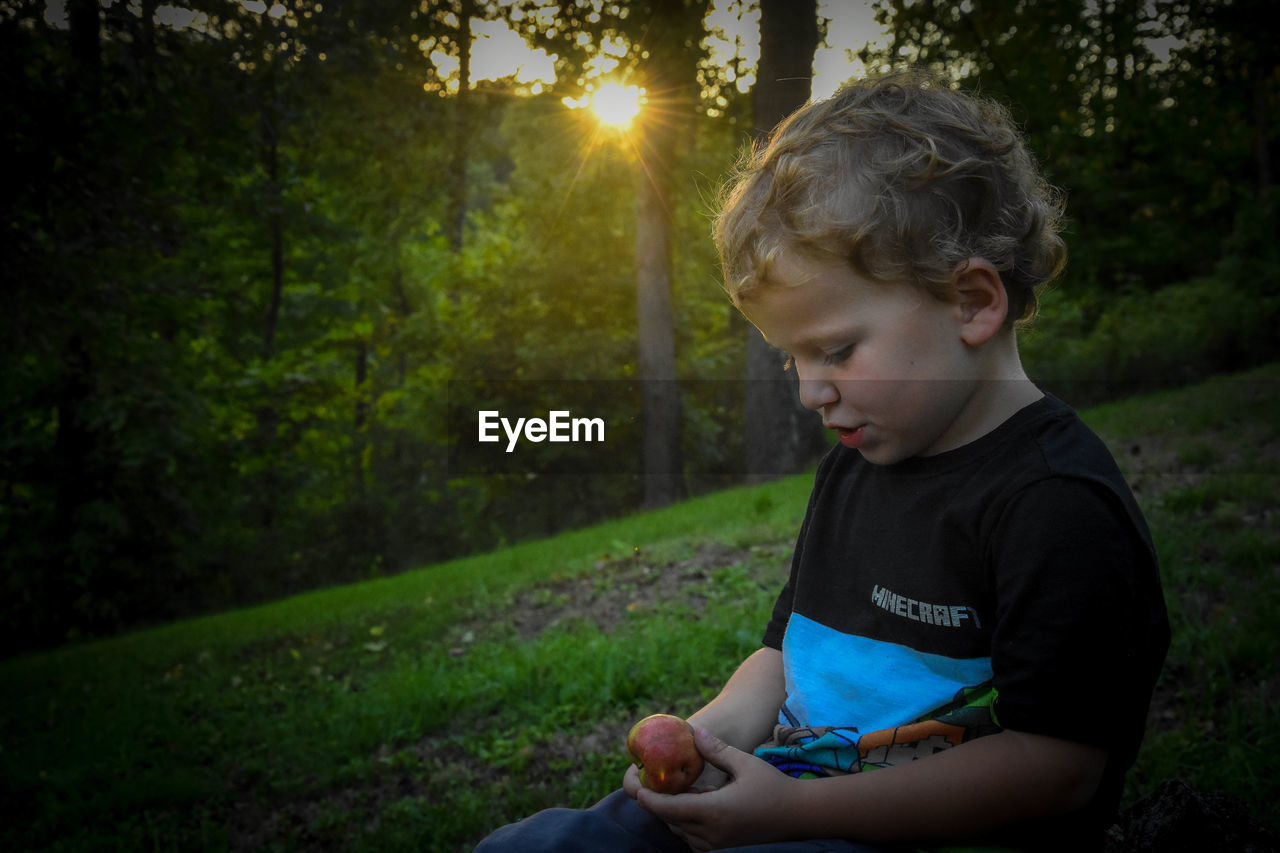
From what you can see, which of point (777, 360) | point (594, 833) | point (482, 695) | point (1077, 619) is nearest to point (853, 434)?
point (1077, 619)

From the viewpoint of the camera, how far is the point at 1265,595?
12.5ft

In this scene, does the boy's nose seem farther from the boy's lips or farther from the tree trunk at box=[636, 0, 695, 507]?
the tree trunk at box=[636, 0, 695, 507]

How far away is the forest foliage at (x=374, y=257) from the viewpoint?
20.1 feet

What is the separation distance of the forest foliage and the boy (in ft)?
15.1

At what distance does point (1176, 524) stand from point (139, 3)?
7.33m

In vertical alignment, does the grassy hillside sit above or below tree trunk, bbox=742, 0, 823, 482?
below

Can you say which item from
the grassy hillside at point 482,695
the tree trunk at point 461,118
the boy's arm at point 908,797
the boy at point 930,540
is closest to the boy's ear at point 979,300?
the boy at point 930,540

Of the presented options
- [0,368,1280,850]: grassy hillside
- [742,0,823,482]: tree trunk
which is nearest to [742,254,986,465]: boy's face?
[0,368,1280,850]: grassy hillside

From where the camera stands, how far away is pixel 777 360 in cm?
1183

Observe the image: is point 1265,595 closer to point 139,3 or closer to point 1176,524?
point 1176,524

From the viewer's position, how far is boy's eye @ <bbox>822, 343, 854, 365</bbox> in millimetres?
1368

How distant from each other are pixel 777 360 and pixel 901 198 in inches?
418

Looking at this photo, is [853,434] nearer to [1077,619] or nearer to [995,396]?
[995,396]

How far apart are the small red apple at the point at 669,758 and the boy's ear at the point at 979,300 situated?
81 cm
